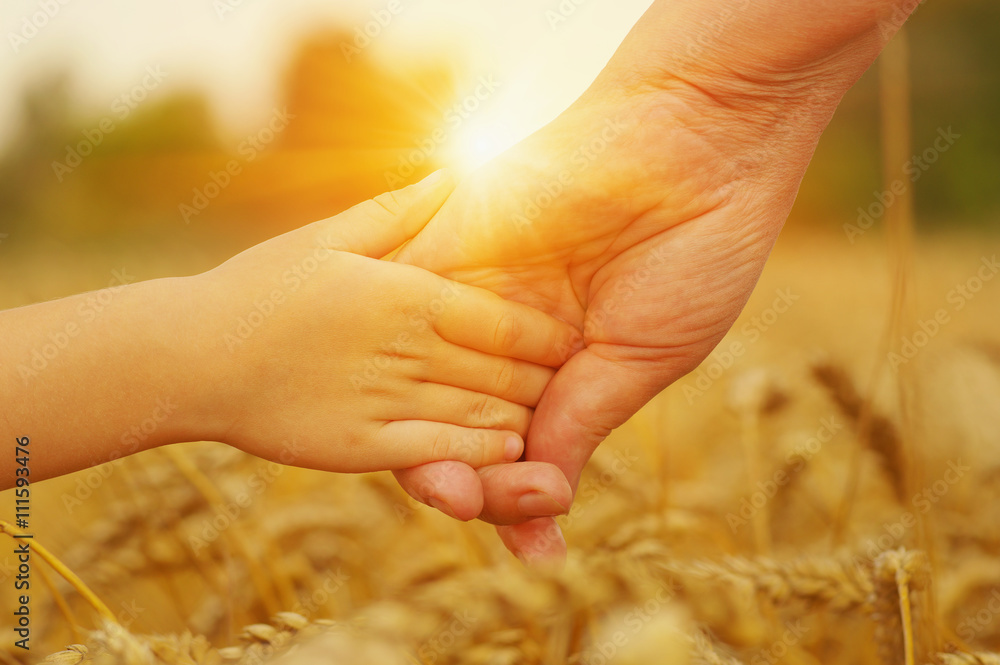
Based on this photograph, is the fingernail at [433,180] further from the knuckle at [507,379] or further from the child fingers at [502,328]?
the knuckle at [507,379]

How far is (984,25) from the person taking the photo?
348 inches

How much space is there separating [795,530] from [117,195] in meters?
10.1

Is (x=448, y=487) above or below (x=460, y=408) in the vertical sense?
below

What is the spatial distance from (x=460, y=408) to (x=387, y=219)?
0.42 m

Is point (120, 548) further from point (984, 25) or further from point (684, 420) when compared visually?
point (984, 25)

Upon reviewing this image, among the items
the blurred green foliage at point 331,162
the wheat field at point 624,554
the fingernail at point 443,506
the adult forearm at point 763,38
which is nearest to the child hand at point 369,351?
the fingernail at point 443,506

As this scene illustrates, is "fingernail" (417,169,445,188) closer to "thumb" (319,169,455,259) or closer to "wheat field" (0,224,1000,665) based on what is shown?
"thumb" (319,169,455,259)

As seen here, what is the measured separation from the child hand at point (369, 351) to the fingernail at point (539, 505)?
17 cm

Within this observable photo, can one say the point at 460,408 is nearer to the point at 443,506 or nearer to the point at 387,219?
the point at 443,506

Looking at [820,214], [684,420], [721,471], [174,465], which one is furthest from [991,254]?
[174,465]

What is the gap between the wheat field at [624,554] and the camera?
70cm

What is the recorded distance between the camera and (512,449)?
1293mm

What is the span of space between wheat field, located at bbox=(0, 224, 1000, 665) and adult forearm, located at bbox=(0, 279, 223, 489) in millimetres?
211

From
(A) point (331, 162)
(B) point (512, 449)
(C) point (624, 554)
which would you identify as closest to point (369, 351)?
(B) point (512, 449)
